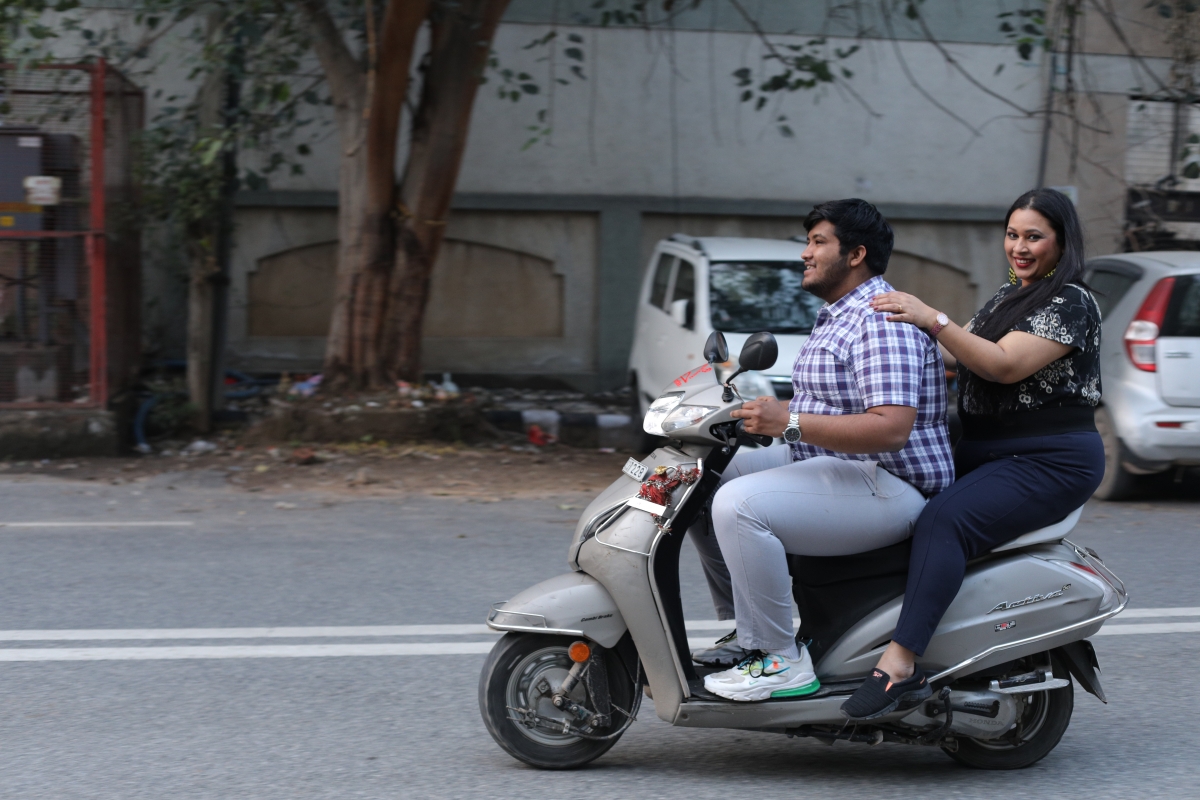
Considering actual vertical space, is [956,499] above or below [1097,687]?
above

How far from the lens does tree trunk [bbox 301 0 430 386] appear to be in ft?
31.6

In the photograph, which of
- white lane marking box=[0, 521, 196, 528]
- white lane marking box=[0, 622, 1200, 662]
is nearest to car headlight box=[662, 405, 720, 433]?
white lane marking box=[0, 622, 1200, 662]

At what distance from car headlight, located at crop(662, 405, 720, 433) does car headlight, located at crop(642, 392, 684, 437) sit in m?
0.02

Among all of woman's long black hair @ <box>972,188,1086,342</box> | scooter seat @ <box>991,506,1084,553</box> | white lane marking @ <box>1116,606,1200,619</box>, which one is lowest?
white lane marking @ <box>1116,606,1200,619</box>

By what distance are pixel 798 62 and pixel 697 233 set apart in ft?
12.5

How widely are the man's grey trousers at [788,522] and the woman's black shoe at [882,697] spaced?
0.81ft

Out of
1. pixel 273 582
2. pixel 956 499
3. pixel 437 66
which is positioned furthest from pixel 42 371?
pixel 956 499

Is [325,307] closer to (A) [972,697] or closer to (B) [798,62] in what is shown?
(B) [798,62]

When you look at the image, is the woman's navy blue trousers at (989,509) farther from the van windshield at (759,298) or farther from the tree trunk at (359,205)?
the tree trunk at (359,205)

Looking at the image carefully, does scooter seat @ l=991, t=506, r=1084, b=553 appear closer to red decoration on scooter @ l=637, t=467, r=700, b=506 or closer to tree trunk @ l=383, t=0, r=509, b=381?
red decoration on scooter @ l=637, t=467, r=700, b=506

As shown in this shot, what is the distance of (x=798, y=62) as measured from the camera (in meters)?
10.6

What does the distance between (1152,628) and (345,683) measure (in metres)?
3.45

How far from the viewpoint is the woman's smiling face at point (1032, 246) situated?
11.8 ft

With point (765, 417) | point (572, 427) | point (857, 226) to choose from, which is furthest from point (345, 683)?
point (572, 427)
